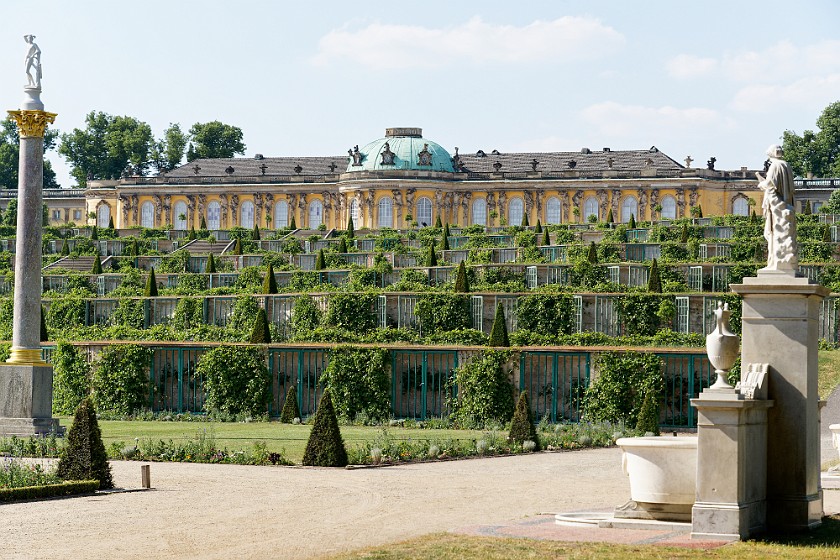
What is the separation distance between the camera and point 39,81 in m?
25.9

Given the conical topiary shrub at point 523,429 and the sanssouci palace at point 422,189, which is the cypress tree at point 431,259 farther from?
the sanssouci palace at point 422,189

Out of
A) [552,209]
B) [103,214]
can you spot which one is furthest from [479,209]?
[103,214]

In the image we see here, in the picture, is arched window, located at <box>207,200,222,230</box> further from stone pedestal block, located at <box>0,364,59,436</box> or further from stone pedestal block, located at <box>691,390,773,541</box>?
stone pedestal block, located at <box>691,390,773,541</box>

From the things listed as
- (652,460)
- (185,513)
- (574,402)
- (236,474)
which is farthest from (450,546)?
(574,402)

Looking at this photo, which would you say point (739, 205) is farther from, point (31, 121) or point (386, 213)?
point (31, 121)

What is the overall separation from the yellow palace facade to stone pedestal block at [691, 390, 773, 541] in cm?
7768

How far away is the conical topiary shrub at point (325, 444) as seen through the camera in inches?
814

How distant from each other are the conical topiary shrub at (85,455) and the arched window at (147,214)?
270 ft

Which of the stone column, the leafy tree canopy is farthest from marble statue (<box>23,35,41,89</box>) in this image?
the leafy tree canopy

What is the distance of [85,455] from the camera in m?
18.2

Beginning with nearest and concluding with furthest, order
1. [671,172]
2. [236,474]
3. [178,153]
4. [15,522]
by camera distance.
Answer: [15,522] < [236,474] < [671,172] < [178,153]

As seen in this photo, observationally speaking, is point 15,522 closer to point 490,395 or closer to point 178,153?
point 490,395

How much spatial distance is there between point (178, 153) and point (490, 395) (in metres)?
87.0

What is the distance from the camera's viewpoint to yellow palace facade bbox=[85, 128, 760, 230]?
92625 millimetres
